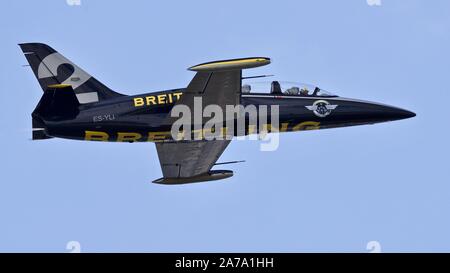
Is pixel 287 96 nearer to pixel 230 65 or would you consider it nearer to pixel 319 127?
pixel 319 127

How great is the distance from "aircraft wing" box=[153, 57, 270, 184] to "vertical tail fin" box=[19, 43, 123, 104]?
9.65ft

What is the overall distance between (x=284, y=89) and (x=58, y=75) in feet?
26.6

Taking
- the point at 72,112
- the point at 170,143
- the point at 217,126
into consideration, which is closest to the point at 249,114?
the point at 217,126

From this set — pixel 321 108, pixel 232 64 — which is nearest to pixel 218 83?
pixel 232 64

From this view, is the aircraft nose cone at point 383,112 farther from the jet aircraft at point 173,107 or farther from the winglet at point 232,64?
the winglet at point 232,64

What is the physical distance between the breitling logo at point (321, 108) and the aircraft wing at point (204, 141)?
140 inches

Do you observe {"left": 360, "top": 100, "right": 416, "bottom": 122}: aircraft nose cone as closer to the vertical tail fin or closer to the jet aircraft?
the jet aircraft

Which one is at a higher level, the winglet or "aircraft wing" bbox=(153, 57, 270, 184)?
the winglet

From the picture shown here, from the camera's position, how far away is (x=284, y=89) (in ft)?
128

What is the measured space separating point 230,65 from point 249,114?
3.22 metres

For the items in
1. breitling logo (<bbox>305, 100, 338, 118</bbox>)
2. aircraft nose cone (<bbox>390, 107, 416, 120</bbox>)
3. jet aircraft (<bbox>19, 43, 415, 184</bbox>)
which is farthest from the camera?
aircraft nose cone (<bbox>390, 107, 416, 120</bbox>)

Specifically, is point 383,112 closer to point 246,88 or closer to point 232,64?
point 246,88

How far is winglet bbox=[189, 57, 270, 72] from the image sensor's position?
3509 centimetres

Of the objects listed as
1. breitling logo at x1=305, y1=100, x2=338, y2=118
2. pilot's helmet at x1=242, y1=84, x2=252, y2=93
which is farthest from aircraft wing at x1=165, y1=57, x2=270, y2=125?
breitling logo at x1=305, y1=100, x2=338, y2=118
